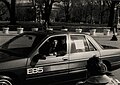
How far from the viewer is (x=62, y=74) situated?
6691 mm

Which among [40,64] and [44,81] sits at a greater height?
[40,64]

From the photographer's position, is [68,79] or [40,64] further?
[68,79]

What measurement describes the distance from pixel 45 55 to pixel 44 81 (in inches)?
24.4

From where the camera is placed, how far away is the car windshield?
21.3 feet

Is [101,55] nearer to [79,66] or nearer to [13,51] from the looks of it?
[79,66]

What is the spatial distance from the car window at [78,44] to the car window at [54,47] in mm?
245

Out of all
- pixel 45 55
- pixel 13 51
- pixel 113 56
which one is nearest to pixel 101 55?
pixel 113 56

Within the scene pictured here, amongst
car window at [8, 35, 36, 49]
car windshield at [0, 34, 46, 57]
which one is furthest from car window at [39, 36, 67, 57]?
car window at [8, 35, 36, 49]

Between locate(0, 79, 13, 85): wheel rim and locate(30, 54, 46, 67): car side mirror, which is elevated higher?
locate(30, 54, 46, 67): car side mirror

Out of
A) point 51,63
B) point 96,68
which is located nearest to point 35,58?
point 51,63

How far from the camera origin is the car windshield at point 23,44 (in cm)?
649

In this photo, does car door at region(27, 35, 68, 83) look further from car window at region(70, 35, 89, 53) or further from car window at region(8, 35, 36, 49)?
car window at region(8, 35, 36, 49)

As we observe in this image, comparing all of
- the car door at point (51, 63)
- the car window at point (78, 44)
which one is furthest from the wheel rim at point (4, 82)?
the car window at point (78, 44)

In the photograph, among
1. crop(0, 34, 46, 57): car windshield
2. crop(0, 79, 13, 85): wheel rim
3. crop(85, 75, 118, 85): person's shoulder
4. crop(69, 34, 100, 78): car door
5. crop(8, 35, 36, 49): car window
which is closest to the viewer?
crop(85, 75, 118, 85): person's shoulder
